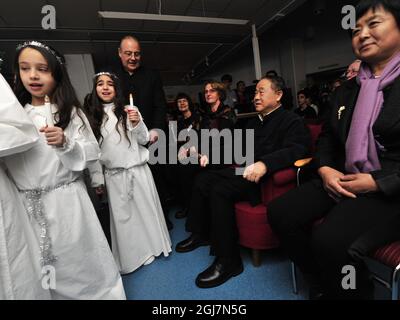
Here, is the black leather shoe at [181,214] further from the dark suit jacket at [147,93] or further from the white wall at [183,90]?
the white wall at [183,90]

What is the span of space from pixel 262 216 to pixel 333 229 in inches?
20.2

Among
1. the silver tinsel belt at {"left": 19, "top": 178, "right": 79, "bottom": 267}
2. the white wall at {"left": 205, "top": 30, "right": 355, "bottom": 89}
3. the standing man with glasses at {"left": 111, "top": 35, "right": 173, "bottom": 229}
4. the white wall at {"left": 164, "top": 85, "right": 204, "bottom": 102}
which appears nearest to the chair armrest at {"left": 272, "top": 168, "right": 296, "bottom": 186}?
the standing man with glasses at {"left": 111, "top": 35, "right": 173, "bottom": 229}

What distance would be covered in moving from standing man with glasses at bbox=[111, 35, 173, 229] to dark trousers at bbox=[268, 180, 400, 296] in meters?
1.15

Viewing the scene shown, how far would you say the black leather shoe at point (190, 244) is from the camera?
1969 millimetres

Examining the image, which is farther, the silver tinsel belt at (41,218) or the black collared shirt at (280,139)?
the black collared shirt at (280,139)

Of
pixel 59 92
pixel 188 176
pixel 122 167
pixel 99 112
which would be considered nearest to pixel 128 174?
pixel 122 167

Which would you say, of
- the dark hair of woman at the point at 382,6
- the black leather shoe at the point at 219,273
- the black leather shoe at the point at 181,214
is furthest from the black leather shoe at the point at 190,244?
the dark hair of woman at the point at 382,6

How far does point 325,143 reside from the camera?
1.44 m

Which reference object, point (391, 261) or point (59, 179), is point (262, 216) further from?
point (59, 179)

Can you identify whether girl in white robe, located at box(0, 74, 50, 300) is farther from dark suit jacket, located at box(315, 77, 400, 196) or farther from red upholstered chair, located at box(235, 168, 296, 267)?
dark suit jacket, located at box(315, 77, 400, 196)

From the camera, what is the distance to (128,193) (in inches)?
68.3

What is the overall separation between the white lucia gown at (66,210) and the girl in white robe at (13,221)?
70 mm

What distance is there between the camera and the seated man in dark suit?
1538 mm
